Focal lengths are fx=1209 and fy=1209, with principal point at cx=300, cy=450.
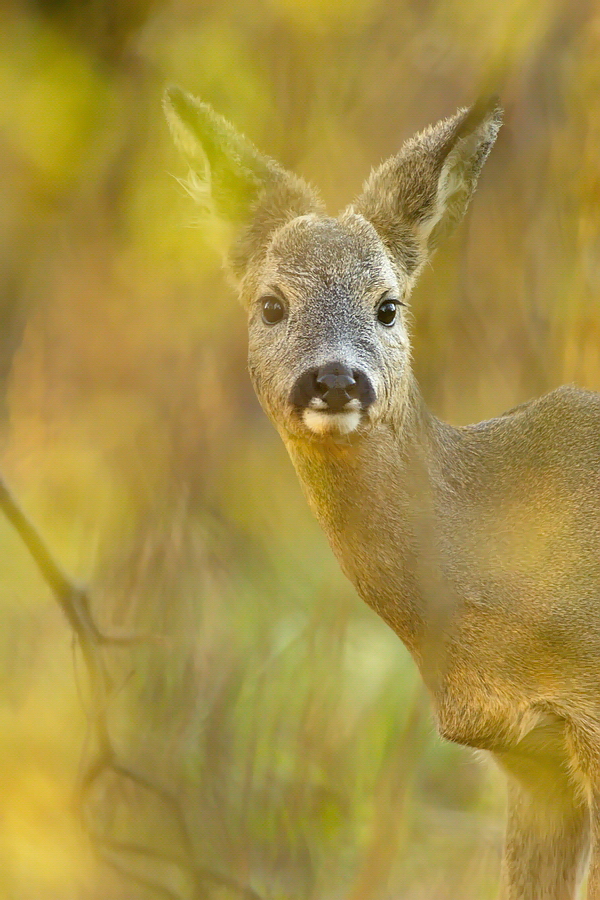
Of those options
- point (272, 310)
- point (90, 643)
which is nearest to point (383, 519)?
point (272, 310)

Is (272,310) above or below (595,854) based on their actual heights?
above

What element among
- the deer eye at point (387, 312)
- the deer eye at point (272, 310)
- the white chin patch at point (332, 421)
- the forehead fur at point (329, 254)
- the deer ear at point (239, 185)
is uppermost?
the deer ear at point (239, 185)

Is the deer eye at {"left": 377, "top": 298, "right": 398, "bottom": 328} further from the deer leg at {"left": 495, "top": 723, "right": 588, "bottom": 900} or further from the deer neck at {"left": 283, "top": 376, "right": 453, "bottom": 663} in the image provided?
the deer leg at {"left": 495, "top": 723, "right": 588, "bottom": 900}

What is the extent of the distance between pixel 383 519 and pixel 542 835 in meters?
1.62

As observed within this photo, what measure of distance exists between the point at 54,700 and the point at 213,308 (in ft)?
8.04

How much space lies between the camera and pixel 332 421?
4133 mm

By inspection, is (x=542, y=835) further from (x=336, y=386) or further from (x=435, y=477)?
(x=336, y=386)

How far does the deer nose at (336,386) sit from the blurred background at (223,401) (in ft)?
4.60

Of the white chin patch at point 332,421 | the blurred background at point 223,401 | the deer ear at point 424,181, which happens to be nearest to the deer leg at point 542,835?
the blurred background at point 223,401

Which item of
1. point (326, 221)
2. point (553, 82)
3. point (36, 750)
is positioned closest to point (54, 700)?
point (36, 750)

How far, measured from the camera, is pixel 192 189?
5.20m

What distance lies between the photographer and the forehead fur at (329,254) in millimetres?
4590

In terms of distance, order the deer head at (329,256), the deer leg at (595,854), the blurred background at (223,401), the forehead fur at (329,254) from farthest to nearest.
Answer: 1. the blurred background at (223,401)
2. the forehead fur at (329,254)
3. the deer leg at (595,854)
4. the deer head at (329,256)

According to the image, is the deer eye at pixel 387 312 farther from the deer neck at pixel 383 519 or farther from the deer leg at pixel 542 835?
the deer leg at pixel 542 835
